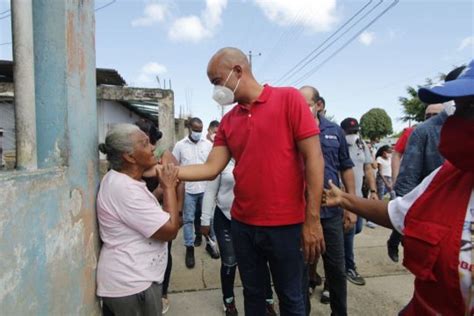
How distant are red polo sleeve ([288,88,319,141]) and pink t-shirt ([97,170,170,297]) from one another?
0.83 m

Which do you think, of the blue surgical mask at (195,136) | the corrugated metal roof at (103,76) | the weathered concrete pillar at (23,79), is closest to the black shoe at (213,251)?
the blue surgical mask at (195,136)

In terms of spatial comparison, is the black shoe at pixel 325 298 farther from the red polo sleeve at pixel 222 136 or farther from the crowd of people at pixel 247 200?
the red polo sleeve at pixel 222 136

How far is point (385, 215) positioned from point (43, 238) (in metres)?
1.44

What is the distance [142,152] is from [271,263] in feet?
3.23

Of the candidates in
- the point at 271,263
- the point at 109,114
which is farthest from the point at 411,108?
the point at 271,263

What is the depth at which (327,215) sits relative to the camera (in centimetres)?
285

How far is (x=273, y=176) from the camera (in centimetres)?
200

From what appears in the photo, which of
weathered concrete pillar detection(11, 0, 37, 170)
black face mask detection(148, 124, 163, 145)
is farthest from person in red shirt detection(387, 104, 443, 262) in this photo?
weathered concrete pillar detection(11, 0, 37, 170)

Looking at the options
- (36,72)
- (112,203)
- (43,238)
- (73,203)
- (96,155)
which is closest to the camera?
(43,238)

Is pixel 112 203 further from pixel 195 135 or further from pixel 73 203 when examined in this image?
pixel 195 135

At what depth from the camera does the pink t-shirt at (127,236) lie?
1846 mm

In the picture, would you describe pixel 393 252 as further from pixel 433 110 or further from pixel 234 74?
pixel 234 74

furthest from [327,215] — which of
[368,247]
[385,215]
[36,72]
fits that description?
[368,247]

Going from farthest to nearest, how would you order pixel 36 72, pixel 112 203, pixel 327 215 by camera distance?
1. pixel 327 215
2. pixel 112 203
3. pixel 36 72
